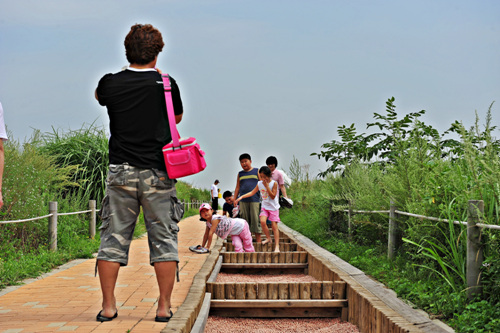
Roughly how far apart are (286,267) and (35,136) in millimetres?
6651

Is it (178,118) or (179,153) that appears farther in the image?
(178,118)

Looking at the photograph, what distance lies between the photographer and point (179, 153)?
393cm

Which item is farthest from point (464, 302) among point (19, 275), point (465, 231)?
point (19, 275)

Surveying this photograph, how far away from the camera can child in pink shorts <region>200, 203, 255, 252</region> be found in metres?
8.98

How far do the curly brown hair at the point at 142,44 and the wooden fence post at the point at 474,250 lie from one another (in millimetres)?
3077

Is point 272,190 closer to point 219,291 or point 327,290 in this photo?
point 327,290

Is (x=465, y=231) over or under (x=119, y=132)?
under

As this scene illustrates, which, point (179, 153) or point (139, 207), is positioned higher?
point (179, 153)

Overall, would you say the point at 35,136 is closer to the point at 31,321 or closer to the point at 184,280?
the point at 184,280

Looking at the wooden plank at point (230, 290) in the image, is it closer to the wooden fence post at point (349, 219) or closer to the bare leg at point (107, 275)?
the bare leg at point (107, 275)

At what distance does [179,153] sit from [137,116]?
41cm

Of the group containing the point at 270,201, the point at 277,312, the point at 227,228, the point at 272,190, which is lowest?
the point at 277,312

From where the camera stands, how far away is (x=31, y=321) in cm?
435

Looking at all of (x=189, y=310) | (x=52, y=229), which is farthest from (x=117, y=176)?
(x=52, y=229)
